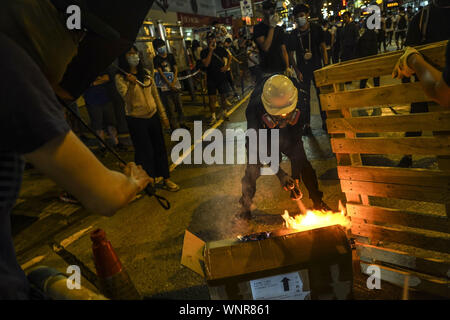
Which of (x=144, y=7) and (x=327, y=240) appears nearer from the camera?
(x=144, y=7)

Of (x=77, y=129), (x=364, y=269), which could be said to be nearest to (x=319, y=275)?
(x=364, y=269)

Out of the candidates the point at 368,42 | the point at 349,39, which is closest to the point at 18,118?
the point at 368,42

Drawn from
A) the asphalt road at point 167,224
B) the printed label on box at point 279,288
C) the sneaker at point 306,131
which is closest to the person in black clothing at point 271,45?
the sneaker at point 306,131

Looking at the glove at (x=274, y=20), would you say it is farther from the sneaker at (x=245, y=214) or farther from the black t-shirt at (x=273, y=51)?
the sneaker at (x=245, y=214)

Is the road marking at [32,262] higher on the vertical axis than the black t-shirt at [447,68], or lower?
lower

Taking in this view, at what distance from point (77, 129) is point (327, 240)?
379 inches

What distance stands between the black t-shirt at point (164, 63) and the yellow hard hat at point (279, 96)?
5.49 meters

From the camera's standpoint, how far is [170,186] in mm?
5109

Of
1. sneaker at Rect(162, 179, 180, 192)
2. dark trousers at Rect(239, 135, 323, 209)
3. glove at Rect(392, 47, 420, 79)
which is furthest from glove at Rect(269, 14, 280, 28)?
glove at Rect(392, 47, 420, 79)

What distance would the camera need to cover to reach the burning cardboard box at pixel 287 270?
1.68 m

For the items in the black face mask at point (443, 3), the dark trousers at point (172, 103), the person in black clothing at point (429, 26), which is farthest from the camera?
the dark trousers at point (172, 103)
